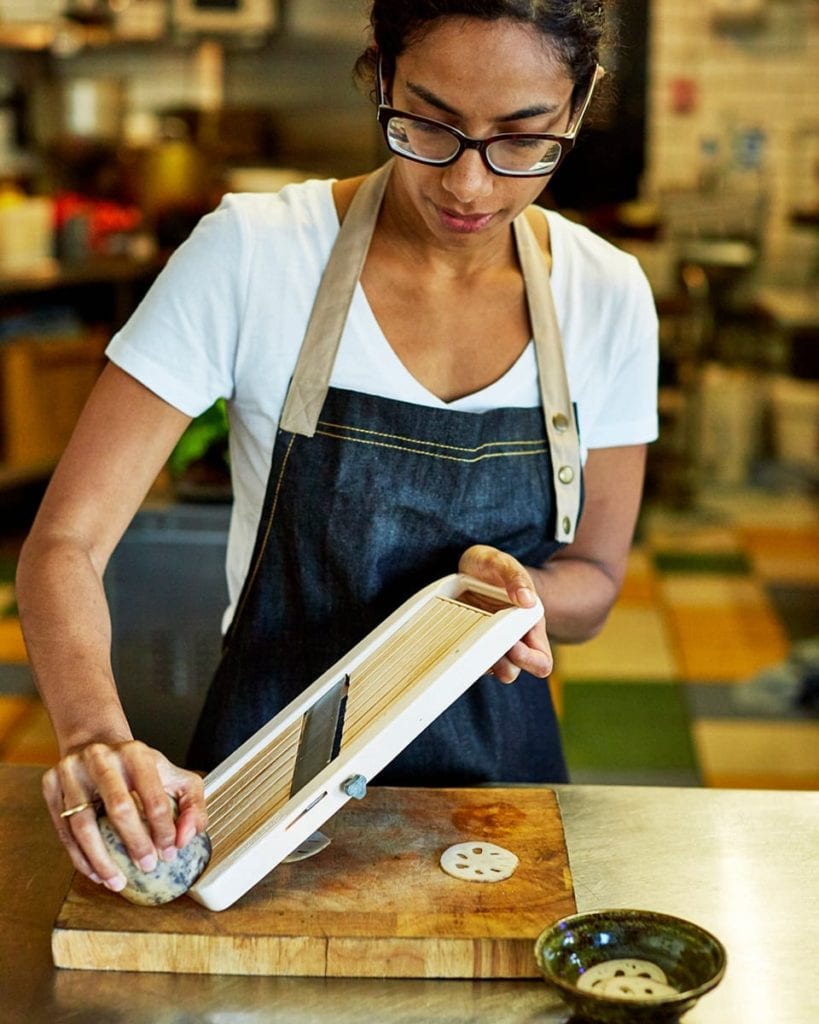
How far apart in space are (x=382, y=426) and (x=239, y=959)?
656 mm

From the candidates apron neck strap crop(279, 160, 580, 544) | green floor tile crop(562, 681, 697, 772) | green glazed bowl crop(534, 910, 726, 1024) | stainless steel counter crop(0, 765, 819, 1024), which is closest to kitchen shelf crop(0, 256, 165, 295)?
green floor tile crop(562, 681, 697, 772)

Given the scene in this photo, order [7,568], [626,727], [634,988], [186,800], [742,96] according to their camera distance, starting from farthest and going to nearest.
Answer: [742,96] < [7,568] < [626,727] < [186,800] < [634,988]

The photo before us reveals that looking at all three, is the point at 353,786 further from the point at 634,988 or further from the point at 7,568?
the point at 7,568

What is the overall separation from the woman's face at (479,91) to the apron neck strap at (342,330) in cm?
18

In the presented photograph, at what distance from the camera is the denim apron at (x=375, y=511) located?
1672mm

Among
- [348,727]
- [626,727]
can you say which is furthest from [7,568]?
[348,727]

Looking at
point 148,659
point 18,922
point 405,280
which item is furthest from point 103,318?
point 18,922

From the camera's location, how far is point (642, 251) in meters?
6.95

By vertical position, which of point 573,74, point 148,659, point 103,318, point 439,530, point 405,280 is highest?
point 573,74

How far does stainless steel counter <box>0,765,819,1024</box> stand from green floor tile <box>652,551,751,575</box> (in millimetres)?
4243

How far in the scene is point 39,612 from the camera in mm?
1478

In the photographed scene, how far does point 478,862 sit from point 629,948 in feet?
0.67

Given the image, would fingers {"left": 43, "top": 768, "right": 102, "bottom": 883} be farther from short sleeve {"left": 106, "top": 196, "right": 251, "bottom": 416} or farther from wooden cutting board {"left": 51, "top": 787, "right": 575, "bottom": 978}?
short sleeve {"left": 106, "top": 196, "right": 251, "bottom": 416}

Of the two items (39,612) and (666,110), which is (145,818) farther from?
(666,110)
